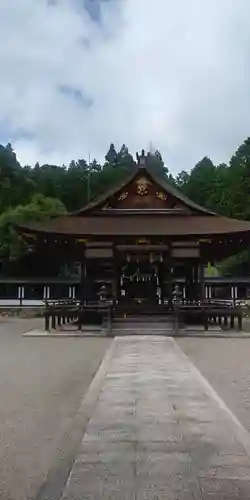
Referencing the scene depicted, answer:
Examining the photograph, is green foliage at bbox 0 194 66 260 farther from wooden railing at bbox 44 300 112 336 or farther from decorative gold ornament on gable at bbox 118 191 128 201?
wooden railing at bbox 44 300 112 336

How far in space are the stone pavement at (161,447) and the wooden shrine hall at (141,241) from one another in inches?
592

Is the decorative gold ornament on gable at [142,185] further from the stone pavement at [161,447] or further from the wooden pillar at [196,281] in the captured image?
the stone pavement at [161,447]

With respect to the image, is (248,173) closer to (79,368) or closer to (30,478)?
(79,368)

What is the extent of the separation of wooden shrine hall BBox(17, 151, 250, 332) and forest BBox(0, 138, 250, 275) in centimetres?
1714

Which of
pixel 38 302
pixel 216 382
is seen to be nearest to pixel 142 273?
→ pixel 38 302

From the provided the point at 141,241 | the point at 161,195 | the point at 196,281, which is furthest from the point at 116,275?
the point at 161,195

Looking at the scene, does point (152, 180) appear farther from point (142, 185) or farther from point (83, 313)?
point (83, 313)

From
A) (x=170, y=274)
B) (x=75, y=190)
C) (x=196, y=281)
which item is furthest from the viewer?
(x=75, y=190)

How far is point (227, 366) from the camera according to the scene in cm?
1302

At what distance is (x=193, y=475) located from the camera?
4.86 m

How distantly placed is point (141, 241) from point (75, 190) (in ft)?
158

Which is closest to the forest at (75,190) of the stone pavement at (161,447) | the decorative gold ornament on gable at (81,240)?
the decorative gold ornament on gable at (81,240)

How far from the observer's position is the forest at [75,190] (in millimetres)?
46906

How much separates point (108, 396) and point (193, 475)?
154 inches
